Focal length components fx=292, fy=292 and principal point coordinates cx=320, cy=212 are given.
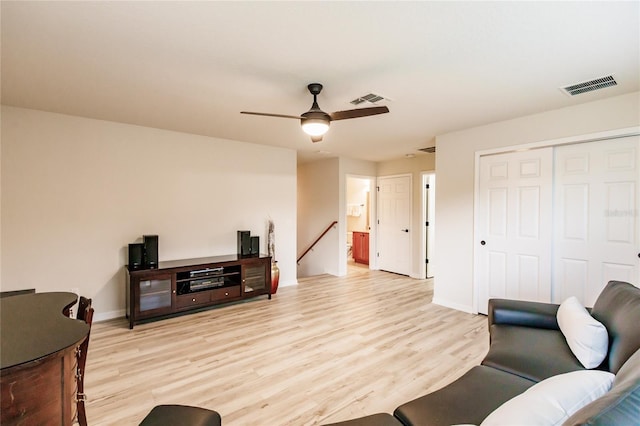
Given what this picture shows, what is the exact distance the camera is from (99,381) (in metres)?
2.40

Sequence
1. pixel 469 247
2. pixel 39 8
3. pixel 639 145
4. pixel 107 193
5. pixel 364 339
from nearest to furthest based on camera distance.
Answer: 1. pixel 39 8
2. pixel 639 145
3. pixel 364 339
4. pixel 107 193
5. pixel 469 247

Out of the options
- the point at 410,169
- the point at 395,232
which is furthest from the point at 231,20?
the point at 395,232

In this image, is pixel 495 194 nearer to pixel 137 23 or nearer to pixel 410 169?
pixel 410 169

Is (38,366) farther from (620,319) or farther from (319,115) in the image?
(620,319)

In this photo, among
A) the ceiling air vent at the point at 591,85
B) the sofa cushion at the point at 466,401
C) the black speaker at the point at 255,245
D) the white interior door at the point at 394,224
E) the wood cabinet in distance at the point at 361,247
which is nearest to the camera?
the sofa cushion at the point at 466,401

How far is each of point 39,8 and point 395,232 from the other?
237 inches

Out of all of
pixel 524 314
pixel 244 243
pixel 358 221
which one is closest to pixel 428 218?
pixel 358 221

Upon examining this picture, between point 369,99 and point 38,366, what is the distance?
2985 millimetres

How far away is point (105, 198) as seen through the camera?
3.77 meters

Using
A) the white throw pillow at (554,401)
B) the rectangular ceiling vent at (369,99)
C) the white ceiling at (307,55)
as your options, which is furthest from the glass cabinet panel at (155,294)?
the white throw pillow at (554,401)

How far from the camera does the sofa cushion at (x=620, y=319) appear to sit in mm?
1490

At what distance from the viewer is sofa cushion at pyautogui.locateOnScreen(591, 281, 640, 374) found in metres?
1.49

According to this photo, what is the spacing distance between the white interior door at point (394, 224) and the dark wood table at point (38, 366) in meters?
5.68

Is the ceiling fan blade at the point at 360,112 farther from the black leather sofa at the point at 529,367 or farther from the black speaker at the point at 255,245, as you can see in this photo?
the black speaker at the point at 255,245
